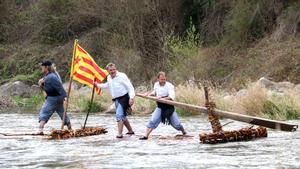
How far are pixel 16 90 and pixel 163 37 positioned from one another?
37.9 ft

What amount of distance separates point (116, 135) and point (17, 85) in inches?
1206

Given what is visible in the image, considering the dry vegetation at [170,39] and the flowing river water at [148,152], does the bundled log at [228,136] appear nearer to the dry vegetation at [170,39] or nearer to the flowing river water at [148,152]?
the flowing river water at [148,152]

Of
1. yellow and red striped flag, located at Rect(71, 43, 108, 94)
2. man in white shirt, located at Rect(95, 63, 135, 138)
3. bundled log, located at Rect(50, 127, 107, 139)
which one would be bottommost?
bundled log, located at Rect(50, 127, 107, 139)

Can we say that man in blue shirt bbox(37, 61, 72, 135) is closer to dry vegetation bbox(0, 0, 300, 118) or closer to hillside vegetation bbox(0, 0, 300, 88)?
A: dry vegetation bbox(0, 0, 300, 118)

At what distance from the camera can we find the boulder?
49938mm

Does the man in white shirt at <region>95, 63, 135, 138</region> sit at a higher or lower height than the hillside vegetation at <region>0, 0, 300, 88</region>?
lower

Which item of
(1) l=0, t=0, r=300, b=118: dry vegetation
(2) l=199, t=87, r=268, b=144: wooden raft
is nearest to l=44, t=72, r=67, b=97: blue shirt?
(2) l=199, t=87, r=268, b=144: wooden raft

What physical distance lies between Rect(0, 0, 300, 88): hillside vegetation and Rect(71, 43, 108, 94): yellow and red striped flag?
15.0 m

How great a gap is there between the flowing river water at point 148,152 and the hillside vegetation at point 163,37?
54.1 feet

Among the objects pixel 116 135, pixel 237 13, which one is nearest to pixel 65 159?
pixel 116 135

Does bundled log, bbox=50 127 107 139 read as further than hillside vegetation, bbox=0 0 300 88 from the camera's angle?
No

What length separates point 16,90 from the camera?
50219 mm

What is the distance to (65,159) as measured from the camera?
15.7m

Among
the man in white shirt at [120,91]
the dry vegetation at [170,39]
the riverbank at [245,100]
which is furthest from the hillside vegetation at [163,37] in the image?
the man in white shirt at [120,91]
